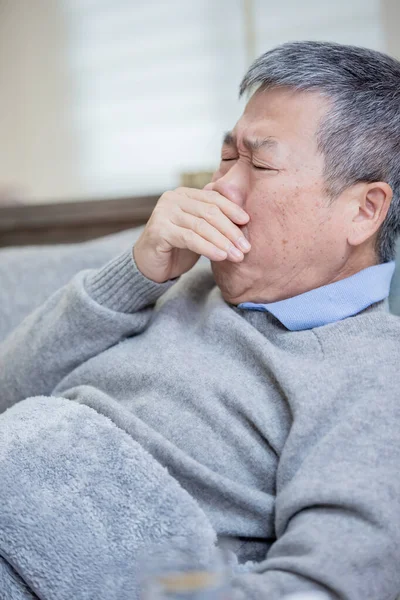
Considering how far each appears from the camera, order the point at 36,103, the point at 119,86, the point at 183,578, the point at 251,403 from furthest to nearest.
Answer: the point at 36,103 → the point at 119,86 → the point at 251,403 → the point at 183,578

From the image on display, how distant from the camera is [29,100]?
3.16m

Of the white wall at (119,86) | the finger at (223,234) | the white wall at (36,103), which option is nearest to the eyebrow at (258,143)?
the finger at (223,234)

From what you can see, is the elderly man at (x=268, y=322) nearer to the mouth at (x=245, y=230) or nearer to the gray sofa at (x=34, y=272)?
the mouth at (x=245, y=230)

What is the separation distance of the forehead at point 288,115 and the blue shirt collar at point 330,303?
0.23 metres

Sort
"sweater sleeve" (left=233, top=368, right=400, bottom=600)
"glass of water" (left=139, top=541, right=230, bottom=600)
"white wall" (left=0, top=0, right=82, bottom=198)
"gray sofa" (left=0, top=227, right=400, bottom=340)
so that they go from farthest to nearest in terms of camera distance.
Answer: "white wall" (left=0, top=0, right=82, bottom=198)
"gray sofa" (left=0, top=227, right=400, bottom=340)
"sweater sleeve" (left=233, top=368, right=400, bottom=600)
"glass of water" (left=139, top=541, right=230, bottom=600)

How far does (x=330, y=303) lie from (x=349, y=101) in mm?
319

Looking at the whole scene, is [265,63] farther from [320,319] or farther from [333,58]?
[320,319]

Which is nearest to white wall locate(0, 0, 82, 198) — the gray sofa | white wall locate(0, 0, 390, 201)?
white wall locate(0, 0, 390, 201)

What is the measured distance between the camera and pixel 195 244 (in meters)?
1.18

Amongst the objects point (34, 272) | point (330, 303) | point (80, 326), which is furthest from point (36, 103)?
point (330, 303)

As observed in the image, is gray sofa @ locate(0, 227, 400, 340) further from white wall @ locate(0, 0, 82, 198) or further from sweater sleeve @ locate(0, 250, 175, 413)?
white wall @ locate(0, 0, 82, 198)

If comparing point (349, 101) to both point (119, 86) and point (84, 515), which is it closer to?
point (84, 515)

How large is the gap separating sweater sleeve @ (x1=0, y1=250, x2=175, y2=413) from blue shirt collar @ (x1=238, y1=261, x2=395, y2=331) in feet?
0.81

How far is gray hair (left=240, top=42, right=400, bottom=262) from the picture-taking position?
1.15 m
